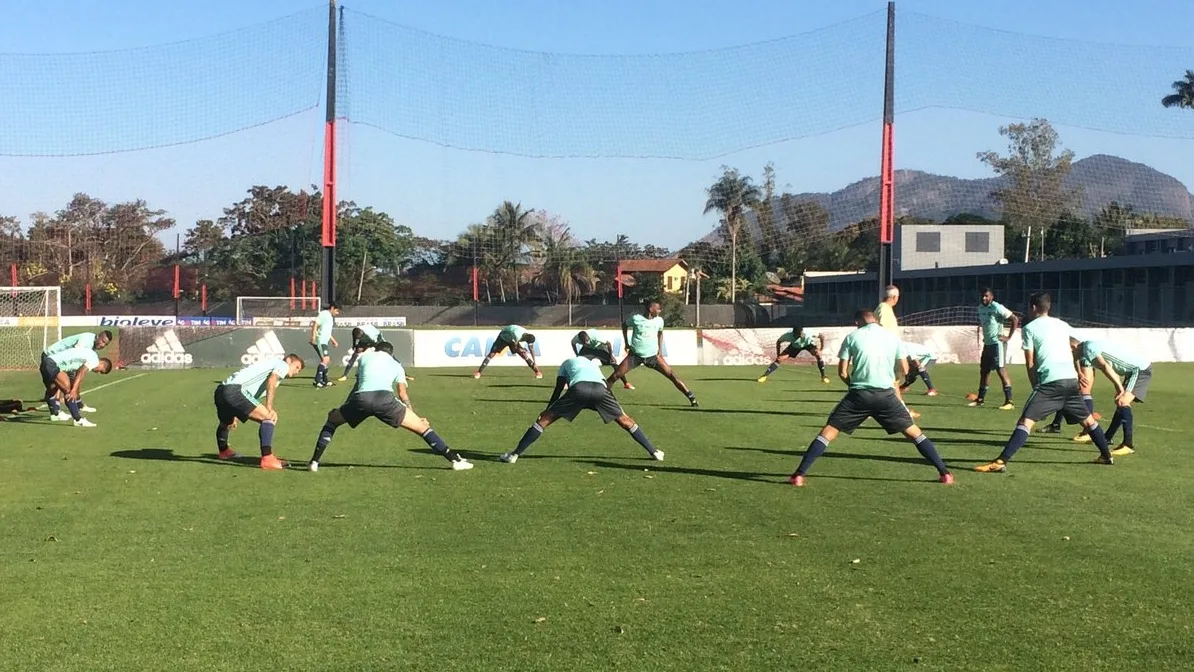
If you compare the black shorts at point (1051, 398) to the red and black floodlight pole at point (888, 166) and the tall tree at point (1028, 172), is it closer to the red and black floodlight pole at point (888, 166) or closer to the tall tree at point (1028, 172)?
the red and black floodlight pole at point (888, 166)

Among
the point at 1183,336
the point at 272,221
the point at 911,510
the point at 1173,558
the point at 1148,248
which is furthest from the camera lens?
the point at 272,221

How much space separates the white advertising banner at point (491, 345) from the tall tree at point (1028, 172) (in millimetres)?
53173

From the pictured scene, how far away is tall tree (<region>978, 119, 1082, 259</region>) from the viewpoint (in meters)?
79.9

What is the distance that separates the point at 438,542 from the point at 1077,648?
13.9 feet

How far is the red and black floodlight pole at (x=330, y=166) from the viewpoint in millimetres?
27375

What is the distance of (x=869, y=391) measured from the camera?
31.8ft

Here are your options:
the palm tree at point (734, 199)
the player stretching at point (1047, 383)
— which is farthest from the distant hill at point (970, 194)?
the player stretching at point (1047, 383)

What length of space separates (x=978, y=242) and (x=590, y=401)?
67.8 metres

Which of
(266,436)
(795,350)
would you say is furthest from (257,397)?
(795,350)

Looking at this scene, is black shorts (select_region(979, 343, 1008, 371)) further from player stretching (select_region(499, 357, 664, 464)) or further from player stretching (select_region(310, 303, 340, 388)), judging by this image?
player stretching (select_region(310, 303, 340, 388))

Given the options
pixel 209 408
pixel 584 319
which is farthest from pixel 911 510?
pixel 584 319

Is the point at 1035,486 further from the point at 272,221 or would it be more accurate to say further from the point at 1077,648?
the point at 272,221

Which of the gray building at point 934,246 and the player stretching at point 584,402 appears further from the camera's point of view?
the gray building at point 934,246

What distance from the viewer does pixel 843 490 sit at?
32.2 feet
